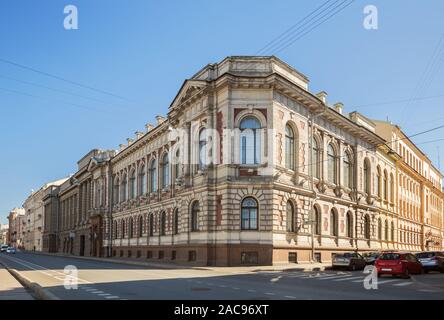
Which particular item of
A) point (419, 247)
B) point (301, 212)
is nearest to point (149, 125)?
point (301, 212)

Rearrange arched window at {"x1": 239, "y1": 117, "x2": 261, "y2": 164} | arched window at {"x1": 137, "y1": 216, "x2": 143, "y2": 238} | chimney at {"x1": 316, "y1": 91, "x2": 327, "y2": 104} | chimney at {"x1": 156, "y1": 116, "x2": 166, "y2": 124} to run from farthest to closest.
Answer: arched window at {"x1": 137, "y1": 216, "x2": 143, "y2": 238}
chimney at {"x1": 156, "y1": 116, "x2": 166, "y2": 124}
chimney at {"x1": 316, "y1": 91, "x2": 327, "y2": 104}
arched window at {"x1": 239, "y1": 117, "x2": 261, "y2": 164}

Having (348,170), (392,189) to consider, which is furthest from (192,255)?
(392,189)

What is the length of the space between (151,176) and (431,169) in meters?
61.9

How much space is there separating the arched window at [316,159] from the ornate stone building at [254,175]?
10 cm

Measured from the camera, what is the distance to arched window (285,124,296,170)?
134ft

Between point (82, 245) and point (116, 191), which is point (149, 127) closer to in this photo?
point (116, 191)

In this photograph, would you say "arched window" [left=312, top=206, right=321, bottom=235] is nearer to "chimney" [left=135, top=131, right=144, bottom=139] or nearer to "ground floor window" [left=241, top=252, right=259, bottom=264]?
"ground floor window" [left=241, top=252, right=259, bottom=264]

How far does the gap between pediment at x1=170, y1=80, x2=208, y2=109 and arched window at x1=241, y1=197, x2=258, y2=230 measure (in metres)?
10.0

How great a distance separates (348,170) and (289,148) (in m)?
13.3

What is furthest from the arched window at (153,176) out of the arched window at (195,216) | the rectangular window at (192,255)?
the rectangular window at (192,255)

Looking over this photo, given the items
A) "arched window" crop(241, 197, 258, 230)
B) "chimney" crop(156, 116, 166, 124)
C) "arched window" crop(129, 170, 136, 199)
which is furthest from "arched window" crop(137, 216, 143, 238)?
"arched window" crop(241, 197, 258, 230)

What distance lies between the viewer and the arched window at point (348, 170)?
51.3 m

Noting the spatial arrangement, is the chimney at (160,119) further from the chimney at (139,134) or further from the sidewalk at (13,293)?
the sidewalk at (13,293)

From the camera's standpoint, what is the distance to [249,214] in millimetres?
37938
